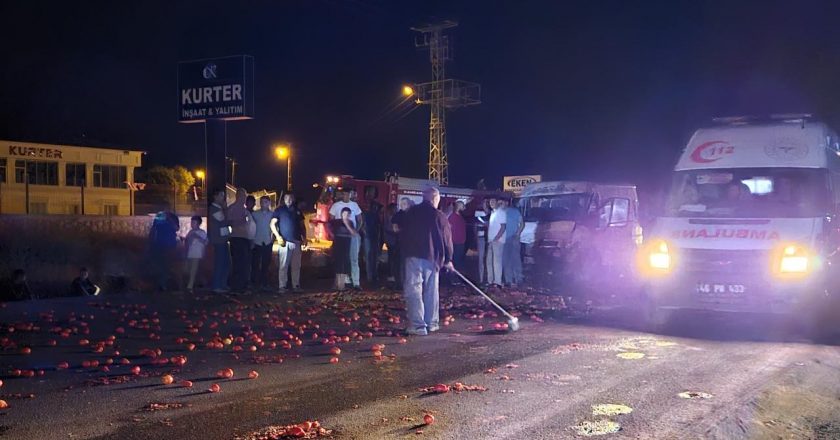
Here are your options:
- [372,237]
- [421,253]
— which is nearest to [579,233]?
[372,237]

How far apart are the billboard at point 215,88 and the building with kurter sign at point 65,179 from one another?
978cm

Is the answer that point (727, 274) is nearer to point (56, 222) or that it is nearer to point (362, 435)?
point (362, 435)

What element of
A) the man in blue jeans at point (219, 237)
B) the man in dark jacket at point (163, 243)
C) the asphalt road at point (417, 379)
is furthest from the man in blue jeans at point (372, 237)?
the asphalt road at point (417, 379)

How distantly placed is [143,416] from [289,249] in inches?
330

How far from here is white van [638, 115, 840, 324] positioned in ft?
31.8

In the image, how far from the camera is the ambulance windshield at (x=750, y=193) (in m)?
10.3

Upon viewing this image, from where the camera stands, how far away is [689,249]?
33.7 ft

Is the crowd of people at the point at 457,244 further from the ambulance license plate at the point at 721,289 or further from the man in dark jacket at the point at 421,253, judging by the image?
the ambulance license plate at the point at 721,289

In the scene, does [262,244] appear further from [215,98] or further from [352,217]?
[215,98]

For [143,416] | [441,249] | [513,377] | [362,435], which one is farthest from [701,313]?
[143,416]

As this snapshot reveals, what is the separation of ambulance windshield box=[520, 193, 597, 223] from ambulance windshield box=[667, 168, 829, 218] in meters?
7.59

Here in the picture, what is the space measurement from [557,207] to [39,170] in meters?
29.5

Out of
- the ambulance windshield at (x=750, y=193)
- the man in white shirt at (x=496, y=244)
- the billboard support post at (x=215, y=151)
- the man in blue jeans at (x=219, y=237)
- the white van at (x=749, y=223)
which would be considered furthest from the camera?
the billboard support post at (x=215, y=151)

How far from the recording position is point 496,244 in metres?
16.2
